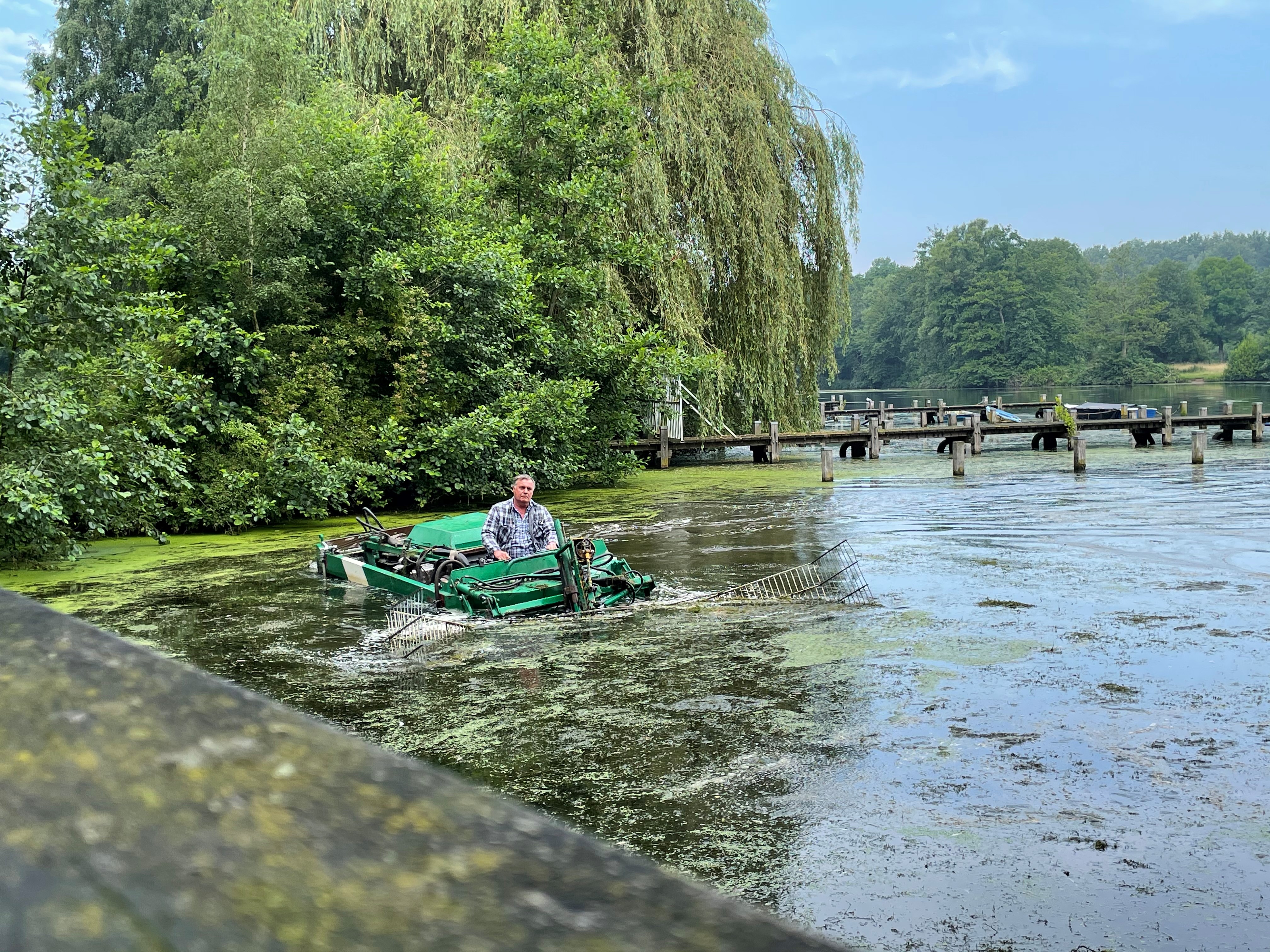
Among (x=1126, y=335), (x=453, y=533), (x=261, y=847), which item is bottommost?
(x=453, y=533)

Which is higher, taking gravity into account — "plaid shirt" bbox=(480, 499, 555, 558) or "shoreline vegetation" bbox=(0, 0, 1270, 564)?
"shoreline vegetation" bbox=(0, 0, 1270, 564)

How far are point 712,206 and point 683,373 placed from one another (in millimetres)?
5086

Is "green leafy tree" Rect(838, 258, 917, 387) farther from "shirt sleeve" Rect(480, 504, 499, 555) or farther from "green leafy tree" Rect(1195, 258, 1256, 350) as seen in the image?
"shirt sleeve" Rect(480, 504, 499, 555)

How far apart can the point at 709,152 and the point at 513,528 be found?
1676 centimetres

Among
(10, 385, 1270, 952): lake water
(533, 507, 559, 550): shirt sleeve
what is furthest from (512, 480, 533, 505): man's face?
(10, 385, 1270, 952): lake water

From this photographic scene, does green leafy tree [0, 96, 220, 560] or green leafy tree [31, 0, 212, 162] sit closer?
green leafy tree [0, 96, 220, 560]

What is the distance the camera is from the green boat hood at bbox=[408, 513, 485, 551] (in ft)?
42.9

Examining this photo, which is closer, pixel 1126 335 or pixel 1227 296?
pixel 1126 335

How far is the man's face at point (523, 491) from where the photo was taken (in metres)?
12.0

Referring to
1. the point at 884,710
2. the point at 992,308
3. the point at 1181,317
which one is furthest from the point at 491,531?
the point at 1181,317

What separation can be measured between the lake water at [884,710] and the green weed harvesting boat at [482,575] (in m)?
0.40

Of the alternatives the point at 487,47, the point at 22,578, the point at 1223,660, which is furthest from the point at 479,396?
the point at 1223,660

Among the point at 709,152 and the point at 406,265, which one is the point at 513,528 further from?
the point at 709,152

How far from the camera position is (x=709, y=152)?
87.7 ft
